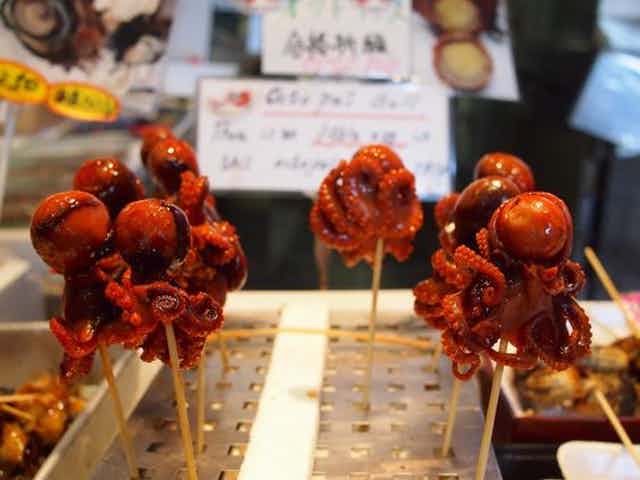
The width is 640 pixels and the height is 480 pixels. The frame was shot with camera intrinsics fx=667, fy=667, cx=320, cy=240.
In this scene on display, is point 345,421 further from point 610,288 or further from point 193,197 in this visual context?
point 610,288

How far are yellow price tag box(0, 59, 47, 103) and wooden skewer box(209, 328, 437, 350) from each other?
25.9 inches

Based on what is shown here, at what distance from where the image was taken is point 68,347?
804 millimetres

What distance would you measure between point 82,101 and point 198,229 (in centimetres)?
66

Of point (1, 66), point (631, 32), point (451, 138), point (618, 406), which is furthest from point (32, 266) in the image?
point (631, 32)

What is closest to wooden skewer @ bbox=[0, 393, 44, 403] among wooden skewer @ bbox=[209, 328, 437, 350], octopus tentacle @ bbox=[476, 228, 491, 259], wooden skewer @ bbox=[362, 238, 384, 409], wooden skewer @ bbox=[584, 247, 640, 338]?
wooden skewer @ bbox=[209, 328, 437, 350]

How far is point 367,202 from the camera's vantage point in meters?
1.03

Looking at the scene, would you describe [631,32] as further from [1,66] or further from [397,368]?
[1,66]

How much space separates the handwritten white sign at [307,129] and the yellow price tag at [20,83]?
13.8 inches

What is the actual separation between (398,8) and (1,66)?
899 mm

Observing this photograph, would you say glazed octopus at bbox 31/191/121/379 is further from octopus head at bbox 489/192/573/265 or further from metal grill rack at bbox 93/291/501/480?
octopus head at bbox 489/192/573/265

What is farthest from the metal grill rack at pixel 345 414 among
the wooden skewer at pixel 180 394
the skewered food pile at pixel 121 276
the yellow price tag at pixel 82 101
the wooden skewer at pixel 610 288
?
the yellow price tag at pixel 82 101

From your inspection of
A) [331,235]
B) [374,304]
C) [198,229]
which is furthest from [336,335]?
[198,229]

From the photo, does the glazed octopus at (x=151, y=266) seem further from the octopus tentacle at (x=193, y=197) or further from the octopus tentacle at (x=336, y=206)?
the octopus tentacle at (x=336, y=206)

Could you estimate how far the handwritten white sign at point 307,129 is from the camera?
5.08 ft
